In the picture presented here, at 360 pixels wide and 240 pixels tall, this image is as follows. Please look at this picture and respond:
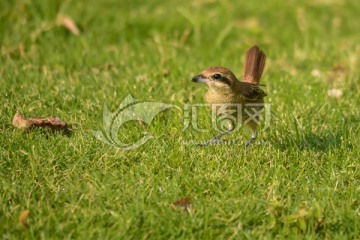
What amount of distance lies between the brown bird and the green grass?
211mm

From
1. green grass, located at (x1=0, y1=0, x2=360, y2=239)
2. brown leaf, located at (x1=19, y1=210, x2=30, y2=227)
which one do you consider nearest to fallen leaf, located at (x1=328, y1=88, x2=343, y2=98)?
green grass, located at (x1=0, y1=0, x2=360, y2=239)

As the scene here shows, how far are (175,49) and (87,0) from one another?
195cm

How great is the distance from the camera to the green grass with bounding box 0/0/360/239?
403 centimetres

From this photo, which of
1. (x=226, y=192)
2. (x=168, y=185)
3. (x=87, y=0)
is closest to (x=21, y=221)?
(x=168, y=185)

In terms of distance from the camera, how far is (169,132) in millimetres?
5340

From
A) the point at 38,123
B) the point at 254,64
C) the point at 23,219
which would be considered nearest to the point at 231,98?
the point at 254,64

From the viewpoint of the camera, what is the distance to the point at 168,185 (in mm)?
4387

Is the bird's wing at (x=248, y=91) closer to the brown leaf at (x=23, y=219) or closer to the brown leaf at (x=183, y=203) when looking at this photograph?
the brown leaf at (x=183, y=203)

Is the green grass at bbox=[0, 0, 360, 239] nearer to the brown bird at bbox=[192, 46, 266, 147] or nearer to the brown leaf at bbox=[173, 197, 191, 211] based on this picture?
the brown leaf at bbox=[173, 197, 191, 211]

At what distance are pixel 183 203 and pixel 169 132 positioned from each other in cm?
125

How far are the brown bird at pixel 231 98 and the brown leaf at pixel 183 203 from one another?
3.02 ft

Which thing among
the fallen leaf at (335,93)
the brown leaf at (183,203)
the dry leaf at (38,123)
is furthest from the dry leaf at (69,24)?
the brown leaf at (183,203)

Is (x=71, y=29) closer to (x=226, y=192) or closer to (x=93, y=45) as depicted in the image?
(x=93, y=45)

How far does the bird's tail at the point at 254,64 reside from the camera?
5738mm
